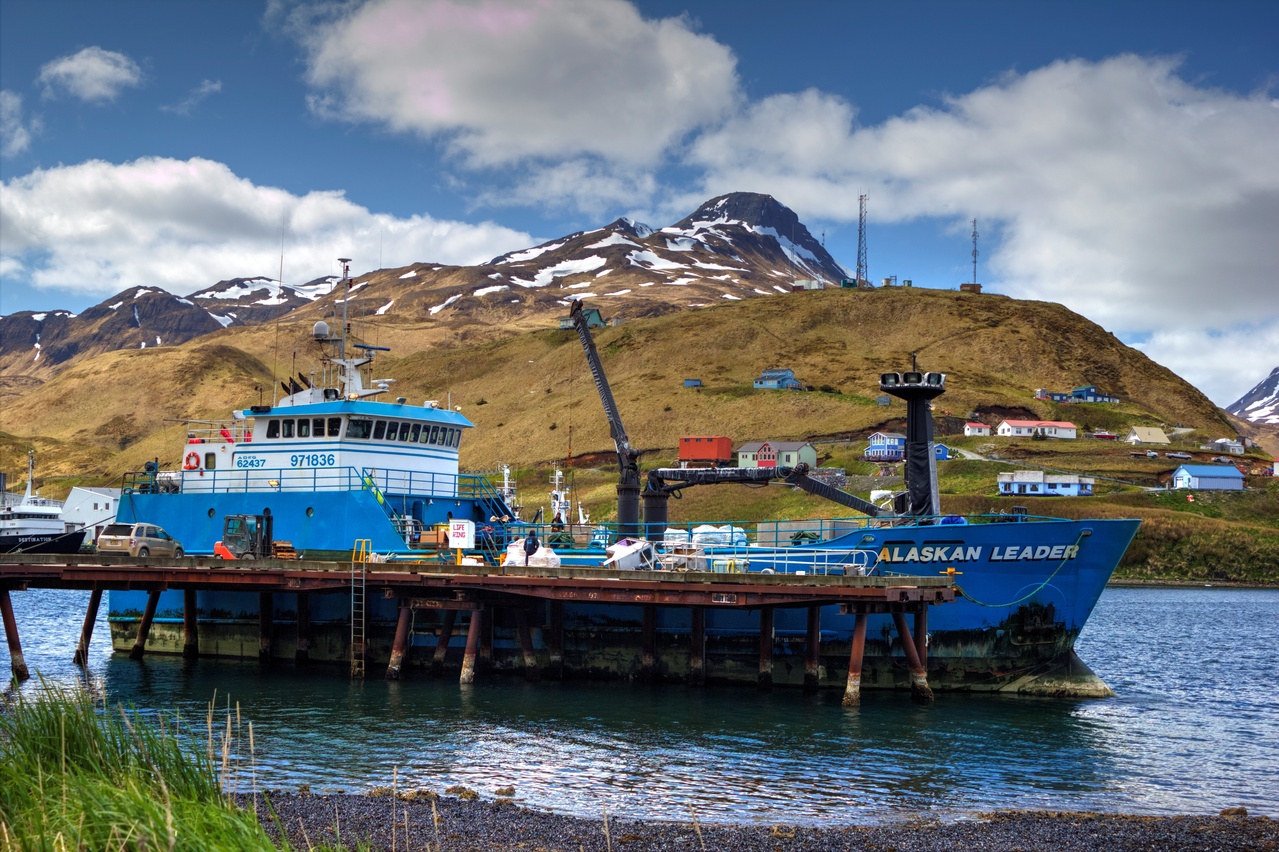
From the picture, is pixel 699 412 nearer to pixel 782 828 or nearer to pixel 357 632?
pixel 357 632

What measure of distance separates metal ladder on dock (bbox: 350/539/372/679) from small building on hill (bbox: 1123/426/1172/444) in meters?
120

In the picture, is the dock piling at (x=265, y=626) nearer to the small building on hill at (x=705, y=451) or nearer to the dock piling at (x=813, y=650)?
the dock piling at (x=813, y=650)

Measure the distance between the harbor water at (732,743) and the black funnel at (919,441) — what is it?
5300 mm

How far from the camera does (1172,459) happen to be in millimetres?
117688

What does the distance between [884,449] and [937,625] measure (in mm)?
84865

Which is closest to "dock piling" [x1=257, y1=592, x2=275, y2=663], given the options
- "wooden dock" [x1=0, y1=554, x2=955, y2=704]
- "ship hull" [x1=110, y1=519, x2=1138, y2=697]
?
"wooden dock" [x1=0, y1=554, x2=955, y2=704]

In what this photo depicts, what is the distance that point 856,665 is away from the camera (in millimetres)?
27250

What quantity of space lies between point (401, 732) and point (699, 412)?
387 ft

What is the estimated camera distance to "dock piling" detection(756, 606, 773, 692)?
95.2ft

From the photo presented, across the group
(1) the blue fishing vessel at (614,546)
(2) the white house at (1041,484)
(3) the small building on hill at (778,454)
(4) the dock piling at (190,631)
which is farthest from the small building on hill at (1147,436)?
(4) the dock piling at (190,631)

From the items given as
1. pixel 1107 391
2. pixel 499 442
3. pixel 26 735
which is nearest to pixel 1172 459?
pixel 1107 391

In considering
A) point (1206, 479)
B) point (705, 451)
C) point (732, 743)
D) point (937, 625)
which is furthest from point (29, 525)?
point (1206, 479)

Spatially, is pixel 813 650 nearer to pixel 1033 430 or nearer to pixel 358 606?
pixel 358 606

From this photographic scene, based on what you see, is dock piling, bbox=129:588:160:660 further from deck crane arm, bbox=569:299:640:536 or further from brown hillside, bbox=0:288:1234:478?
brown hillside, bbox=0:288:1234:478
